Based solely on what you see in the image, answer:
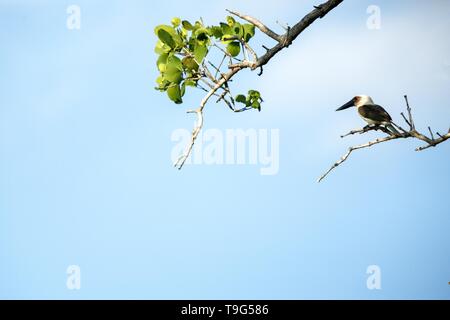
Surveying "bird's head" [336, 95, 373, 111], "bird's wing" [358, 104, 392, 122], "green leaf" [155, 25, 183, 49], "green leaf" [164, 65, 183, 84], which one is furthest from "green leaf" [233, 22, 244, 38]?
"bird's head" [336, 95, 373, 111]

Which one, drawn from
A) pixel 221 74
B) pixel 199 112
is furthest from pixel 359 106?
pixel 199 112

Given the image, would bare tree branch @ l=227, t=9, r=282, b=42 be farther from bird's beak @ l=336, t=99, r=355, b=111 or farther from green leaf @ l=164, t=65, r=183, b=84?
bird's beak @ l=336, t=99, r=355, b=111

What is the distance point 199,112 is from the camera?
336 cm

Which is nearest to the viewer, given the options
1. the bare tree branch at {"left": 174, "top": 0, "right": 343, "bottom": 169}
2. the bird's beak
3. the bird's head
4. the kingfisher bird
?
the bare tree branch at {"left": 174, "top": 0, "right": 343, "bottom": 169}

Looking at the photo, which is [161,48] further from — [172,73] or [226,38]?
[226,38]

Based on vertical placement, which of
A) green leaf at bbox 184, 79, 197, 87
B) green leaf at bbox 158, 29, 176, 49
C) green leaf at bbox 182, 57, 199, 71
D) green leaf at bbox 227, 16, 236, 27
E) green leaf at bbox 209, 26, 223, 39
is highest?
green leaf at bbox 227, 16, 236, 27

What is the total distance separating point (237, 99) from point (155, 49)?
65 centimetres

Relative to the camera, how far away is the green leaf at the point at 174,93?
3.86 m

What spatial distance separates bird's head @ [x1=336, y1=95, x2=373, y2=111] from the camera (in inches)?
233

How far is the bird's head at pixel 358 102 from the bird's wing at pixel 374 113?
0.26 feet

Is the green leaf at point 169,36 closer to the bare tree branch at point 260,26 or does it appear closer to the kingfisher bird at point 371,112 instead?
the bare tree branch at point 260,26

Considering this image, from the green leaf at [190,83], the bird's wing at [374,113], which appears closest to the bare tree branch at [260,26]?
the green leaf at [190,83]

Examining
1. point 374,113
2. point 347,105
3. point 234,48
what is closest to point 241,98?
point 234,48

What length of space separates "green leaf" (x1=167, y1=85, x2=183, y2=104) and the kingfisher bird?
1.90 meters
